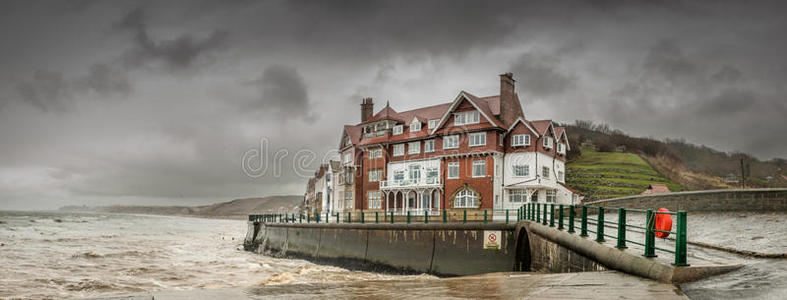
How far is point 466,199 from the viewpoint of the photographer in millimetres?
39562

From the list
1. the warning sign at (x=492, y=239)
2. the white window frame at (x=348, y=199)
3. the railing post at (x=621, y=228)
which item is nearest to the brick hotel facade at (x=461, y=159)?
the white window frame at (x=348, y=199)

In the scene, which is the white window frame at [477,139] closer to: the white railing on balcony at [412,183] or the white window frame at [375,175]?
the white railing on balcony at [412,183]

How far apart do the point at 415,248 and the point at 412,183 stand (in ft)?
56.6

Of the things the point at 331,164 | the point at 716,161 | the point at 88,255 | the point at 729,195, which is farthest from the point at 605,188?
the point at 716,161

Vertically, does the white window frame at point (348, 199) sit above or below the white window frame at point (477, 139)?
below

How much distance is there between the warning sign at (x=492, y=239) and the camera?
23.2 m

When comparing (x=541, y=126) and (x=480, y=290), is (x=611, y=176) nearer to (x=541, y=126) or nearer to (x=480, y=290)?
(x=541, y=126)

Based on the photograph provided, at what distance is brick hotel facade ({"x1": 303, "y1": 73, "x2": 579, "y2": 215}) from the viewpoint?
127ft

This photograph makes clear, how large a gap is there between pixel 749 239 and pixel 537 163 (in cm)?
2614

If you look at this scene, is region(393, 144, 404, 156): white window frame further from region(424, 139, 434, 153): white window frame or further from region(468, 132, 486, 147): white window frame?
region(468, 132, 486, 147): white window frame

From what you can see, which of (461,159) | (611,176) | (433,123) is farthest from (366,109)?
(611,176)

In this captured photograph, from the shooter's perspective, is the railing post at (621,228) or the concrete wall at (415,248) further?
the concrete wall at (415,248)

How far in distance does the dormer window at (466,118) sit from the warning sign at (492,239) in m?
17.3

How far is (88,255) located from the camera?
99.3ft
